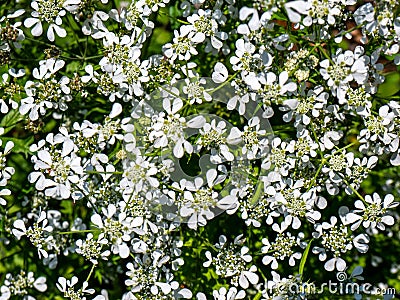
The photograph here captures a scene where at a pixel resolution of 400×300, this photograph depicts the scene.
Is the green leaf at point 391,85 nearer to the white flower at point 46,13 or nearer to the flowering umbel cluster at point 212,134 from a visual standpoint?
the flowering umbel cluster at point 212,134

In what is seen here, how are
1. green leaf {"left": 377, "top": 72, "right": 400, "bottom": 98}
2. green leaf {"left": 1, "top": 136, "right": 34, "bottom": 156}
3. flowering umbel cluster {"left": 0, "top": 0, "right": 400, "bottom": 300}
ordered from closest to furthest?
flowering umbel cluster {"left": 0, "top": 0, "right": 400, "bottom": 300} → green leaf {"left": 1, "top": 136, "right": 34, "bottom": 156} → green leaf {"left": 377, "top": 72, "right": 400, "bottom": 98}

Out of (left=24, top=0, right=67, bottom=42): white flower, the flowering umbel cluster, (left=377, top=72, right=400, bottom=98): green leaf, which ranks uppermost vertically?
(left=377, top=72, right=400, bottom=98): green leaf

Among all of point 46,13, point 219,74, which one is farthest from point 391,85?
point 46,13

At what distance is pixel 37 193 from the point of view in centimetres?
216

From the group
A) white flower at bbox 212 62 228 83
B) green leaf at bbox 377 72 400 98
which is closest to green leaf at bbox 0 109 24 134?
white flower at bbox 212 62 228 83

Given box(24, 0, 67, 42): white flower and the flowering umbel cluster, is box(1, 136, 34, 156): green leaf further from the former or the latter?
box(24, 0, 67, 42): white flower

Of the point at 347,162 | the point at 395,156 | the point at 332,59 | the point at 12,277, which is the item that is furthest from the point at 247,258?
the point at 12,277

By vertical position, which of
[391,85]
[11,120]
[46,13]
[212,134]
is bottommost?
[212,134]

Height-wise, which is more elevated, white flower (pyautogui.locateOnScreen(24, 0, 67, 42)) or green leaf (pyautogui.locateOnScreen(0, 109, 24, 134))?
white flower (pyautogui.locateOnScreen(24, 0, 67, 42))

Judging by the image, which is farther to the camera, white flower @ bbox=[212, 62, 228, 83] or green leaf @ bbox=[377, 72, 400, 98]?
green leaf @ bbox=[377, 72, 400, 98]

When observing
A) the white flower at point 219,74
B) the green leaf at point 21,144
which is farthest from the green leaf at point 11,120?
the white flower at point 219,74

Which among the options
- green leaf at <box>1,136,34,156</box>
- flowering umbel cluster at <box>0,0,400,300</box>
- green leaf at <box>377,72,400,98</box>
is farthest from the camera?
green leaf at <box>377,72,400,98</box>

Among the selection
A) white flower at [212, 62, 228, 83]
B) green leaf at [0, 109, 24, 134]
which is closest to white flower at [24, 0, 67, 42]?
green leaf at [0, 109, 24, 134]

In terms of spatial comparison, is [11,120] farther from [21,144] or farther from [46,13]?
[46,13]
